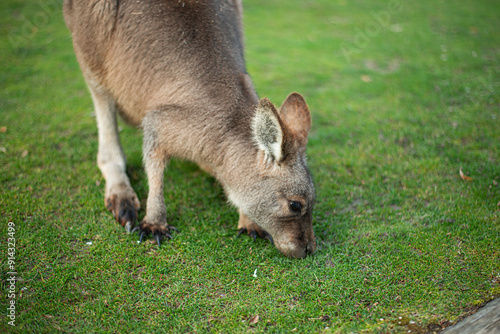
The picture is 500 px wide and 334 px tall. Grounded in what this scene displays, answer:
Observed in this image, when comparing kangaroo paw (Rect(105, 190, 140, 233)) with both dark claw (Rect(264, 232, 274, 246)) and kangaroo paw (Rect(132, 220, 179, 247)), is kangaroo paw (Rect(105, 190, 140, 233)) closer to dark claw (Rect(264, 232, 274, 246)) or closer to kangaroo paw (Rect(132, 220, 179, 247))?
kangaroo paw (Rect(132, 220, 179, 247))

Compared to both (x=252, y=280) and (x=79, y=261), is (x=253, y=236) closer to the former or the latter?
(x=252, y=280)

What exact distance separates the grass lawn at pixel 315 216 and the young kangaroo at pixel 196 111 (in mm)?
286

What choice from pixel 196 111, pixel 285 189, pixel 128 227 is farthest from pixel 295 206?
pixel 128 227

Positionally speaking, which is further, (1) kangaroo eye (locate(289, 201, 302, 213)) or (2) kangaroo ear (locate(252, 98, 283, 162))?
(1) kangaroo eye (locate(289, 201, 302, 213))

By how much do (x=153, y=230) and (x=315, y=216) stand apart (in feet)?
4.84

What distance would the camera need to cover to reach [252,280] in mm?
3096

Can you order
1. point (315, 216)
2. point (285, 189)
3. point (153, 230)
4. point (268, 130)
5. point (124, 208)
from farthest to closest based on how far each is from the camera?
point (315, 216), point (124, 208), point (153, 230), point (285, 189), point (268, 130)

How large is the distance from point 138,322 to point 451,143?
4.00 m

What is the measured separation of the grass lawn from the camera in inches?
110

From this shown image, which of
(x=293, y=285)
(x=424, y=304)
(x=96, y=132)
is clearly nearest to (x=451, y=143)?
(x=424, y=304)

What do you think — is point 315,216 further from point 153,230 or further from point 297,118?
point 153,230

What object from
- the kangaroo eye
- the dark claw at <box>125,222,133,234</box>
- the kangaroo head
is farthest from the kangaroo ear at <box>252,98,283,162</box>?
the dark claw at <box>125,222,133,234</box>

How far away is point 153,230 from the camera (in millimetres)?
3516

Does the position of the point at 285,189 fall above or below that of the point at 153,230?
above
